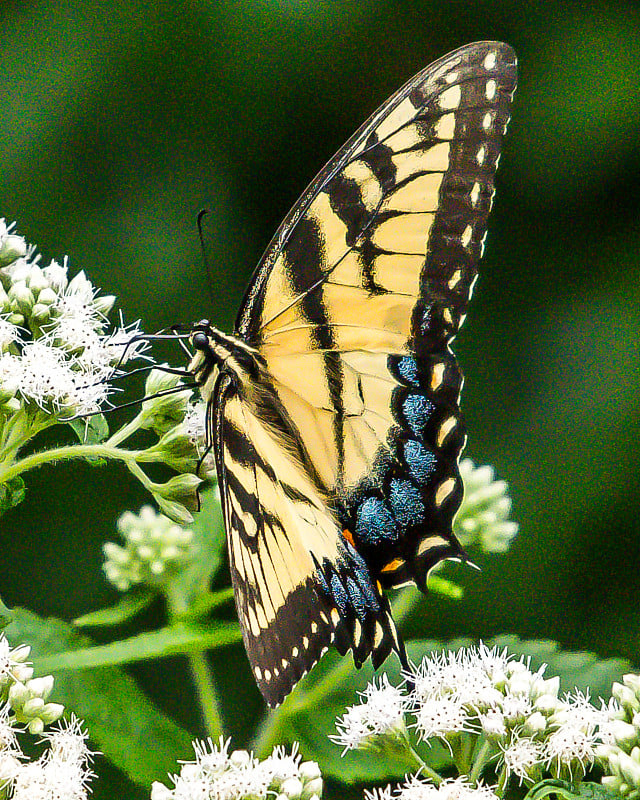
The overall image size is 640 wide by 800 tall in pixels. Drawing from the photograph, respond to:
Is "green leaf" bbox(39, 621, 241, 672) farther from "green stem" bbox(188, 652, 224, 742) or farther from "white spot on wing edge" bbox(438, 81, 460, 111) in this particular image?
"white spot on wing edge" bbox(438, 81, 460, 111)

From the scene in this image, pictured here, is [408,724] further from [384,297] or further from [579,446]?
[579,446]

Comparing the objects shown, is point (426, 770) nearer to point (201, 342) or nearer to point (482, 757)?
point (482, 757)

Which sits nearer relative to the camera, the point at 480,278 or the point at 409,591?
the point at 409,591

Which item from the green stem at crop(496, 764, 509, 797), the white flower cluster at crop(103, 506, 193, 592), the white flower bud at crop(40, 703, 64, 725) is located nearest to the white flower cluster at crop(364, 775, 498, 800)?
the green stem at crop(496, 764, 509, 797)

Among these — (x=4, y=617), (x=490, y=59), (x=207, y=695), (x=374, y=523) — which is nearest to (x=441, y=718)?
(x=374, y=523)

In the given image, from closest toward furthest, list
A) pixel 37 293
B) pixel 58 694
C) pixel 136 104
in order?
pixel 58 694 → pixel 37 293 → pixel 136 104

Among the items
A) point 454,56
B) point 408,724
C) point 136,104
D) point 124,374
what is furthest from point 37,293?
point 136,104

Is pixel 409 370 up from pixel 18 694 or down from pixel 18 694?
up
